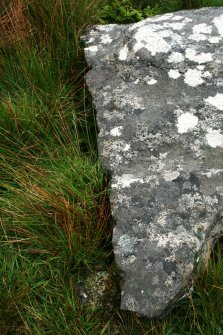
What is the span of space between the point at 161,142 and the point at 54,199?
0.71 meters

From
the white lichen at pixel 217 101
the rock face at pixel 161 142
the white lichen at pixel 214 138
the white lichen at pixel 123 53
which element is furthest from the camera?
the white lichen at pixel 123 53

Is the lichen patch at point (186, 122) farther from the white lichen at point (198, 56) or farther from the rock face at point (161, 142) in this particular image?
the white lichen at point (198, 56)

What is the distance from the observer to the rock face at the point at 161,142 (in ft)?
7.36

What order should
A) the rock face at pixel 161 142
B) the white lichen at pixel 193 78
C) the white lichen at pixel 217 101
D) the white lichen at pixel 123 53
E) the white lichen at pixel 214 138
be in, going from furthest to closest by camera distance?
the white lichen at pixel 123 53, the white lichen at pixel 193 78, the white lichen at pixel 217 101, the white lichen at pixel 214 138, the rock face at pixel 161 142

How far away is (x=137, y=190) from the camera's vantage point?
97.5 inches

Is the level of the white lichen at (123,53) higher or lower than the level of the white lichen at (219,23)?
lower

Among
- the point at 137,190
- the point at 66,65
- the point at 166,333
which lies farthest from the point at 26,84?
the point at 166,333

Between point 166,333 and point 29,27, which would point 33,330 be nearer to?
point 166,333

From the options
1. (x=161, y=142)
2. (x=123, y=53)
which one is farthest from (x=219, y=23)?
(x=161, y=142)

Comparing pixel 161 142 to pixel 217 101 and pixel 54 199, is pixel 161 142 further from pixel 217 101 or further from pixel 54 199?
pixel 54 199

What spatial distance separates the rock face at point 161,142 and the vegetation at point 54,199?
124 mm

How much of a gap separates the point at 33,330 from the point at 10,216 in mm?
644

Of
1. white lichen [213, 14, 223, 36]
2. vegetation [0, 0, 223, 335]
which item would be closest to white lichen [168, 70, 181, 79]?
white lichen [213, 14, 223, 36]

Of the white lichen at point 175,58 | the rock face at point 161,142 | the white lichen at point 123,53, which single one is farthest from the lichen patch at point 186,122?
the white lichen at point 123,53
